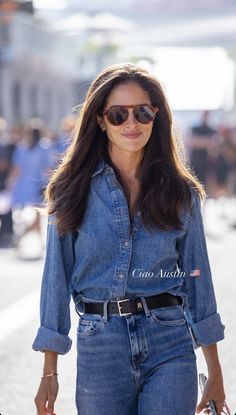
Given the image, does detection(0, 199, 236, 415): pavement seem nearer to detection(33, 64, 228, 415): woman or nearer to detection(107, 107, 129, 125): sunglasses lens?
detection(33, 64, 228, 415): woman

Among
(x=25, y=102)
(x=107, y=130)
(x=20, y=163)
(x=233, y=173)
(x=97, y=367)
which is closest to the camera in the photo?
(x=97, y=367)

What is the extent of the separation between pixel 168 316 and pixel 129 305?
0.14 meters

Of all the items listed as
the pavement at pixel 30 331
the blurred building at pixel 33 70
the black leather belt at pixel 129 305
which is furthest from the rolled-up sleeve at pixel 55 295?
the blurred building at pixel 33 70

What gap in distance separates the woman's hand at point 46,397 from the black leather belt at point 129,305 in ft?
0.88

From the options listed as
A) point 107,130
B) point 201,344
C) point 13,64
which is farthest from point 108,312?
point 13,64

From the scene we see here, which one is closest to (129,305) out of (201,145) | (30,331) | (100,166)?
(100,166)

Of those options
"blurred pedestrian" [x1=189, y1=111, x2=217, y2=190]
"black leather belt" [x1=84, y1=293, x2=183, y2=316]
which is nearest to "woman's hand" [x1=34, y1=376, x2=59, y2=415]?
"black leather belt" [x1=84, y1=293, x2=183, y2=316]

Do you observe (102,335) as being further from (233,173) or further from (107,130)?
(233,173)

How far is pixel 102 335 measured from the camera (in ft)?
11.3

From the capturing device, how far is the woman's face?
3.65 m

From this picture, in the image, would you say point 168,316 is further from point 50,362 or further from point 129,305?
point 50,362

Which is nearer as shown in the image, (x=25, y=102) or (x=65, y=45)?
(x=25, y=102)

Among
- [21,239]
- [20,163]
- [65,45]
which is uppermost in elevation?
[65,45]

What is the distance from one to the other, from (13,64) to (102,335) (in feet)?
168
